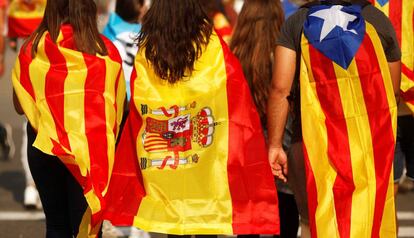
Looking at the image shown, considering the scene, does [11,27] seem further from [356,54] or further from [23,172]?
[356,54]

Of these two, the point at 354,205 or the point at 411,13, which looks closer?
the point at 354,205

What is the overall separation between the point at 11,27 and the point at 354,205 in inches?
168

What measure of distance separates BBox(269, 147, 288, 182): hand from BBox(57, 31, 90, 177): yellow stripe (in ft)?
3.11

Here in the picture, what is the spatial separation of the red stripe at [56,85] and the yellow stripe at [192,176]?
1.37 feet

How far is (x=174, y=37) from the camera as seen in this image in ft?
18.4

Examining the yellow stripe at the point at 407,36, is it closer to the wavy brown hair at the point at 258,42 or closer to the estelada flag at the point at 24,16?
the wavy brown hair at the point at 258,42

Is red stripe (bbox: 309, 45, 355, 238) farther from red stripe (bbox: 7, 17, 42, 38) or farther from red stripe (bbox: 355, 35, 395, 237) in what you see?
red stripe (bbox: 7, 17, 42, 38)

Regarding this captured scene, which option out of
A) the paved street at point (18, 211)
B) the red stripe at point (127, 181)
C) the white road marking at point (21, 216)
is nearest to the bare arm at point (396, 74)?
the red stripe at point (127, 181)

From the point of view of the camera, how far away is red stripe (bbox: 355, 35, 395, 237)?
543 cm

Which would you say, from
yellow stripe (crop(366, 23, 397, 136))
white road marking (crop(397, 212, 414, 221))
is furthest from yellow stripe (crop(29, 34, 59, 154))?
white road marking (crop(397, 212, 414, 221))

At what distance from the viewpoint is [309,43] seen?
5.40m

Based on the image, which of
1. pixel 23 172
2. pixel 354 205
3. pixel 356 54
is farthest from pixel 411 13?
pixel 23 172

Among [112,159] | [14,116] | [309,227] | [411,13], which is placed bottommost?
[14,116]

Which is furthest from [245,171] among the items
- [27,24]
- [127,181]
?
[27,24]
